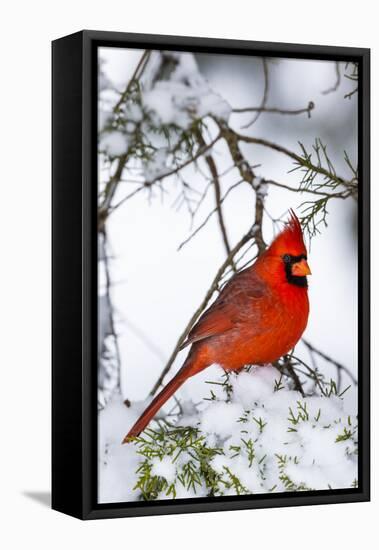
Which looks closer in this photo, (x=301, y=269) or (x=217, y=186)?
(x=217, y=186)

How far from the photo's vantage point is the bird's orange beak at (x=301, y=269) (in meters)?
4.18

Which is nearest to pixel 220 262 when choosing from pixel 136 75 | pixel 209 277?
pixel 209 277

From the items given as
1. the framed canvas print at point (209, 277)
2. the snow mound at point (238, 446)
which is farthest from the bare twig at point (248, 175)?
the snow mound at point (238, 446)

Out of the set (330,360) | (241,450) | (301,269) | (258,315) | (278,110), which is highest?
(278,110)

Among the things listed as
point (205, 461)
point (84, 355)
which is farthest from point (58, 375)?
point (205, 461)

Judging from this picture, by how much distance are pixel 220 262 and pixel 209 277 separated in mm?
61

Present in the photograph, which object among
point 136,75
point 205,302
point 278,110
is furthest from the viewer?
point 278,110

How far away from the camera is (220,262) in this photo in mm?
4078

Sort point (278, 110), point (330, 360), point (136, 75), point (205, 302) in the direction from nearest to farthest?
point (136, 75), point (205, 302), point (278, 110), point (330, 360)

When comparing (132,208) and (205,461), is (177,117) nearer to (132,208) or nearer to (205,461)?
(132,208)

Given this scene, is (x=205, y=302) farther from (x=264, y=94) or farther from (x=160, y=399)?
(x=264, y=94)

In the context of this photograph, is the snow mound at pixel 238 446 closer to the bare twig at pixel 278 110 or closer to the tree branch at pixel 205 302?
the tree branch at pixel 205 302

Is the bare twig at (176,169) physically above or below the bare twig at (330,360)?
above

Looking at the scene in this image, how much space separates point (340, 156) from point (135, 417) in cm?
108
